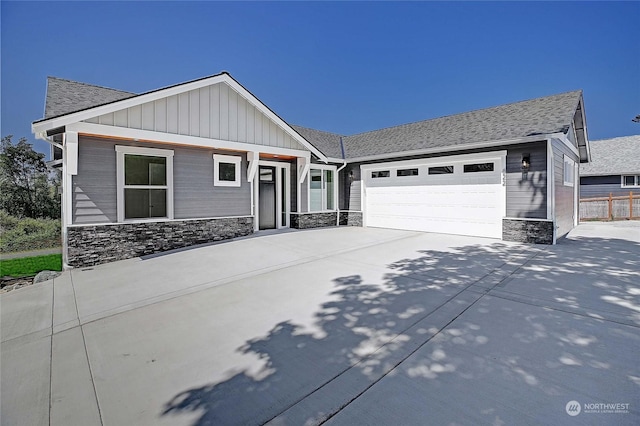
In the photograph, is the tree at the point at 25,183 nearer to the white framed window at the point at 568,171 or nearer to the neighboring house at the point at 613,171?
the white framed window at the point at 568,171

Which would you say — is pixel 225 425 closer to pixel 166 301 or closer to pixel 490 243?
pixel 166 301

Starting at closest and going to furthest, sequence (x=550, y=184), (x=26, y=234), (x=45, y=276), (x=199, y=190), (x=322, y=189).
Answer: (x=45, y=276), (x=550, y=184), (x=199, y=190), (x=26, y=234), (x=322, y=189)

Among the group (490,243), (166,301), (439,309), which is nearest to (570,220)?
(490,243)

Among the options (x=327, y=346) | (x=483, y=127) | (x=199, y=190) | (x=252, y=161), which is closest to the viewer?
(x=327, y=346)

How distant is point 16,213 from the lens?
488 inches

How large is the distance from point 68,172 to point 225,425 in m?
6.99

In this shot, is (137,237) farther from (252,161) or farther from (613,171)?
(613,171)

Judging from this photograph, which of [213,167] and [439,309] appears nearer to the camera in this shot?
[439,309]

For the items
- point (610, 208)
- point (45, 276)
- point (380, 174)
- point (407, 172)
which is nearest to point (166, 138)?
point (45, 276)

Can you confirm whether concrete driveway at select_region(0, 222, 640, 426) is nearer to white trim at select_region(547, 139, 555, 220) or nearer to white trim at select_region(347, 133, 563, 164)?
white trim at select_region(547, 139, 555, 220)

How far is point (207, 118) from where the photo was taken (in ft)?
27.5

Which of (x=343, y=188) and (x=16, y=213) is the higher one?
(x=343, y=188)

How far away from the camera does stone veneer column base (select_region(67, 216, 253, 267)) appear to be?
21.4 feet

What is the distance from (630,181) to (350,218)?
63.4 feet
